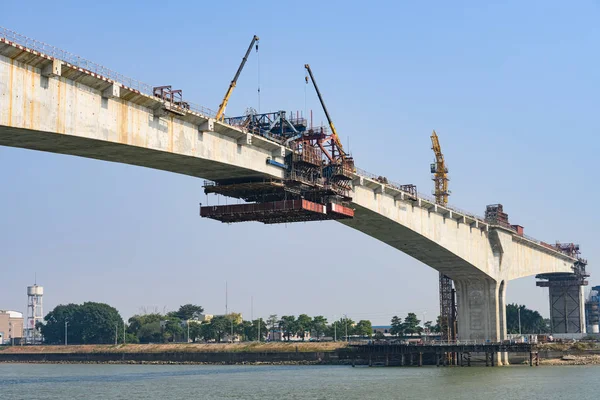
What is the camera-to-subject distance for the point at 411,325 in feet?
506

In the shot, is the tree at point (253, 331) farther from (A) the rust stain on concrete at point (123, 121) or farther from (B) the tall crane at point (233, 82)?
(A) the rust stain on concrete at point (123, 121)

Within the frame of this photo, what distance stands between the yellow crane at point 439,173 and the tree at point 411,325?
90.1 ft

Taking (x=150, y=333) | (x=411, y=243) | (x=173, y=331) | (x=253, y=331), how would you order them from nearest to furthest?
(x=411, y=243) → (x=253, y=331) → (x=173, y=331) → (x=150, y=333)

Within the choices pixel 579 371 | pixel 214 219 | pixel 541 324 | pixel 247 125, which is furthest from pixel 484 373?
pixel 541 324

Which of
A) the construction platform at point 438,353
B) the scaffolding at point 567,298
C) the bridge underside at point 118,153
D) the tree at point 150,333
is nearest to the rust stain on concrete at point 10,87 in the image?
the bridge underside at point 118,153

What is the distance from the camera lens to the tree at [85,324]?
609ft

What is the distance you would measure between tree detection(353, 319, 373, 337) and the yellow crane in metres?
37.8

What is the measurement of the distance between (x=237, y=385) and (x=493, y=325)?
129 feet

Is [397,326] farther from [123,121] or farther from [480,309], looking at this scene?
[123,121]

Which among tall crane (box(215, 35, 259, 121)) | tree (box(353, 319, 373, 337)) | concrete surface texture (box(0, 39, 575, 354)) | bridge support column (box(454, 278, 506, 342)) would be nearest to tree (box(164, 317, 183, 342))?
tree (box(353, 319, 373, 337))

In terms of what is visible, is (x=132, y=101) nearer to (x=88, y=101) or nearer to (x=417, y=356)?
(x=88, y=101)

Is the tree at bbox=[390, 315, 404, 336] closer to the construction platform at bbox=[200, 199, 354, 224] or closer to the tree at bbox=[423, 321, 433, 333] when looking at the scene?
the tree at bbox=[423, 321, 433, 333]

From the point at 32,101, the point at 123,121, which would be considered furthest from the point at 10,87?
the point at 123,121

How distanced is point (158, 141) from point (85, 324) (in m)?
147
